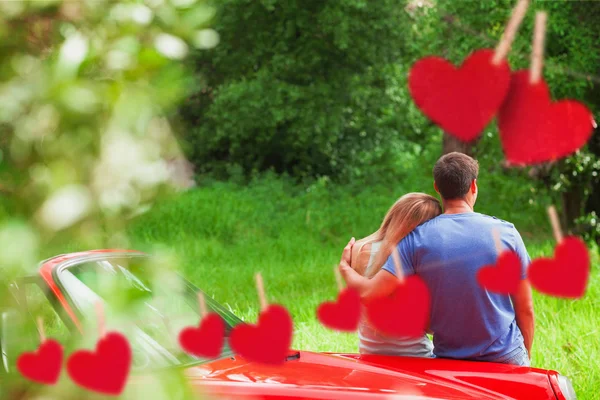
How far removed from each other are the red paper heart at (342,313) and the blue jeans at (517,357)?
9.23 ft

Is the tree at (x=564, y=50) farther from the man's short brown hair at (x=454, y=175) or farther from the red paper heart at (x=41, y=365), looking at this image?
the red paper heart at (x=41, y=365)

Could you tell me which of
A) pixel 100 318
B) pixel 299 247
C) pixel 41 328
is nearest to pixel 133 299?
pixel 100 318

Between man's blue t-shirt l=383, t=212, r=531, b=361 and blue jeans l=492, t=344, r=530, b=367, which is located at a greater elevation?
man's blue t-shirt l=383, t=212, r=531, b=361

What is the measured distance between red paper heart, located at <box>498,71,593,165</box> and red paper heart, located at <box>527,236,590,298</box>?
10 cm

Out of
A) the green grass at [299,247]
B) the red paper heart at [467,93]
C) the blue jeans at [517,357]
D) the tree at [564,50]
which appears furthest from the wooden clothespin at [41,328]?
the tree at [564,50]

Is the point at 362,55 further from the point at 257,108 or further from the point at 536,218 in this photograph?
the point at 536,218

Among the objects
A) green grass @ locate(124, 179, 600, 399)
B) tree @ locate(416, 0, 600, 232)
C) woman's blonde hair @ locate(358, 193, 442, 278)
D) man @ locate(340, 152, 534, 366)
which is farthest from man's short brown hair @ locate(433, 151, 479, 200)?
tree @ locate(416, 0, 600, 232)

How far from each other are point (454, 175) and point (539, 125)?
2.64 meters

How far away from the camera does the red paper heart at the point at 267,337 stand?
3.21 ft

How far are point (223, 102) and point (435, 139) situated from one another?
6.00 meters

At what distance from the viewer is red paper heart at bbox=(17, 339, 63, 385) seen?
2.79ft

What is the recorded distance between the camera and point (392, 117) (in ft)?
65.0

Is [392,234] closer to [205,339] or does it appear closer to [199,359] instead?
[199,359]

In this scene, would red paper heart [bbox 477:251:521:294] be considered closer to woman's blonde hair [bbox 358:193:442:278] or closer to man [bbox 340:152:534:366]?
man [bbox 340:152:534:366]
